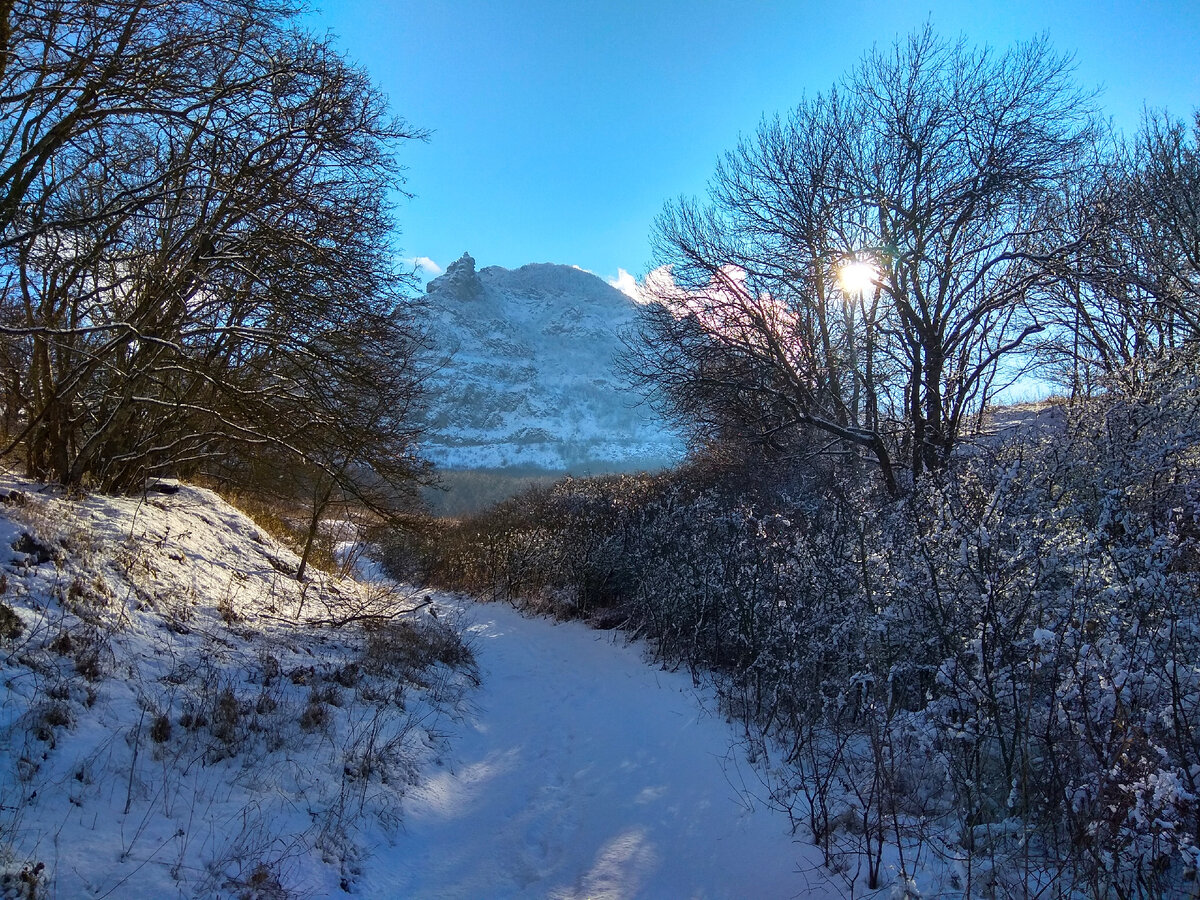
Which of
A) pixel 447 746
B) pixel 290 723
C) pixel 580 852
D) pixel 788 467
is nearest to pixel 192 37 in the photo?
pixel 290 723

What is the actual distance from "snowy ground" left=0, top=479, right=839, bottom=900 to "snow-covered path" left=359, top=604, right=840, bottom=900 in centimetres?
2

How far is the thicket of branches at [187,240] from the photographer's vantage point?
538cm

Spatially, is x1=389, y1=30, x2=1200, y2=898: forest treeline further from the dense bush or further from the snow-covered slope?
the snow-covered slope

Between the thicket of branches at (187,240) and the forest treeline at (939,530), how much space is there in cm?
361

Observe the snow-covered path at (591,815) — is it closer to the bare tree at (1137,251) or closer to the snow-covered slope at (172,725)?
the snow-covered slope at (172,725)

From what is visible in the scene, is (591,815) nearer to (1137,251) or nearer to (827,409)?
(827,409)

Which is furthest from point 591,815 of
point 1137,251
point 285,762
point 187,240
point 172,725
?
point 1137,251

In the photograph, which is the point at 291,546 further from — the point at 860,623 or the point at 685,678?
the point at 860,623

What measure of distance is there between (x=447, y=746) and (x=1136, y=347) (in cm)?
1416

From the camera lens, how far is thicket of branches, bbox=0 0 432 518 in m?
5.38

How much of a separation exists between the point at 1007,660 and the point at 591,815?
319 cm

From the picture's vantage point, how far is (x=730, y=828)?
443cm

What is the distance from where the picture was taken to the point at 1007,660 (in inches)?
144

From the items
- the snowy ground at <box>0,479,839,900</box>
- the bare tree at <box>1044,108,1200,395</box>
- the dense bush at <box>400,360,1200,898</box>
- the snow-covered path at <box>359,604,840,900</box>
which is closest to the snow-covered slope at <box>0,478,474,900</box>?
the snowy ground at <box>0,479,839,900</box>
